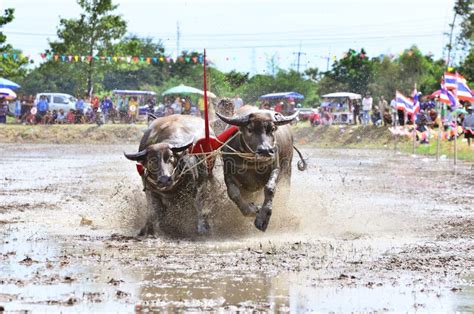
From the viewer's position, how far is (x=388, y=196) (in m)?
18.6

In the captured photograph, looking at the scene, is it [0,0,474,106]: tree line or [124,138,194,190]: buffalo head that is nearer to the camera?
[124,138,194,190]: buffalo head

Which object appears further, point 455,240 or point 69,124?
point 69,124

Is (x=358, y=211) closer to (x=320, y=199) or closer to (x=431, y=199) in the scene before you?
(x=320, y=199)

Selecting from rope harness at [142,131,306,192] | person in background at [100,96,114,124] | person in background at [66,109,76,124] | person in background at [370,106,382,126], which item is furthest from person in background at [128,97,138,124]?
rope harness at [142,131,306,192]

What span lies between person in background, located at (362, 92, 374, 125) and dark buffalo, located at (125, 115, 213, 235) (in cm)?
3273

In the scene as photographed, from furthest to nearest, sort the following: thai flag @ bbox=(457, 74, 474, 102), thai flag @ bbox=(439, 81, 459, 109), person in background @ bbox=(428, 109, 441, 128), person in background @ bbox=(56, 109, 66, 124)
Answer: person in background @ bbox=(56, 109, 66, 124)
person in background @ bbox=(428, 109, 441, 128)
thai flag @ bbox=(439, 81, 459, 109)
thai flag @ bbox=(457, 74, 474, 102)

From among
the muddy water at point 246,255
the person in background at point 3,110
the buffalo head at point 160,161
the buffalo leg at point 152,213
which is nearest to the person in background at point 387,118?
the person in background at point 3,110

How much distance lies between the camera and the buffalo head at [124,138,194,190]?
38.8 ft

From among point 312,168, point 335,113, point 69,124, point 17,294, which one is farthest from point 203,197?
point 335,113

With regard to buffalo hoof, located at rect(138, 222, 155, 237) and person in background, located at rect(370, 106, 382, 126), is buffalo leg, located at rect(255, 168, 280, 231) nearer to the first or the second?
buffalo hoof, located at rect(138, 222, 155, 237)

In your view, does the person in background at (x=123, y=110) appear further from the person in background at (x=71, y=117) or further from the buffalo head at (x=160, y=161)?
the buffalo head at (x=160, y=161)

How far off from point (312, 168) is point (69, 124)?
23.4m

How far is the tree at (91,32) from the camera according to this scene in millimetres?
53062

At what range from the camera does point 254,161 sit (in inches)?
488
